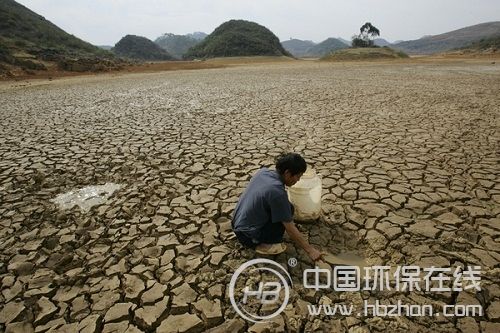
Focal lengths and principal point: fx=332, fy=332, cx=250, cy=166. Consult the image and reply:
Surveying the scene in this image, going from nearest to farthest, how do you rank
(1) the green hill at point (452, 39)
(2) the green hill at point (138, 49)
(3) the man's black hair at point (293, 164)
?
(3) the man's black hair at point (293, 164) → (2) the green hill at point (138, 49) → (1) the green hill at point (452, 39)

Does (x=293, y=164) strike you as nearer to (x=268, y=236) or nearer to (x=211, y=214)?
(x=268, y=236)

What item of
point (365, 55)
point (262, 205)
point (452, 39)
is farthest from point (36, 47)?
point (452, 39)

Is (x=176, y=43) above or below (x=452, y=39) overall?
above

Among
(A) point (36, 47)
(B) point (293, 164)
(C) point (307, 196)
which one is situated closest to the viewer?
(B) point (293, 164)

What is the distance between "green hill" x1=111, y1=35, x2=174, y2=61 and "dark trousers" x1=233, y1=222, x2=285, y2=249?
2625 inches

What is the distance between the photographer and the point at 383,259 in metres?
2.58

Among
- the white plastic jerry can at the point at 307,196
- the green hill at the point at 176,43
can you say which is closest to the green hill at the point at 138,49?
the green hill at the point at 176,43

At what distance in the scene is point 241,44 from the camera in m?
53.5

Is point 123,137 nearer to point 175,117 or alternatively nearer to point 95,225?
point 175,117

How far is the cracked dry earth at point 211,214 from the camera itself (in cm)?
220

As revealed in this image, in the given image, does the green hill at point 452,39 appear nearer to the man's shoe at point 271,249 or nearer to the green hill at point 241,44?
the green hill at point 241,44

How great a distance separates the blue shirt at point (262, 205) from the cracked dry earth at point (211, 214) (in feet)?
0.93

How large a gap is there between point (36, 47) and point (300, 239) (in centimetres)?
3198

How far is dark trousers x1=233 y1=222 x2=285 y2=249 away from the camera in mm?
2602
